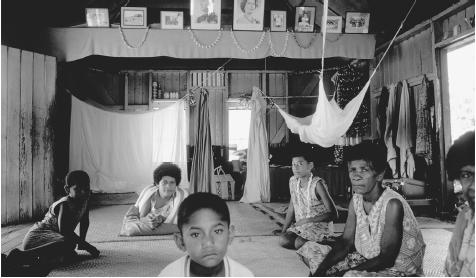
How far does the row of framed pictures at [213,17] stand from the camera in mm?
5121

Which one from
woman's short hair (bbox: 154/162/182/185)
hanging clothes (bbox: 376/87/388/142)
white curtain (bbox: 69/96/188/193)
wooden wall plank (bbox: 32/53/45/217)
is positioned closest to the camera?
woman's short hair (bbox: 154/162/182/185)

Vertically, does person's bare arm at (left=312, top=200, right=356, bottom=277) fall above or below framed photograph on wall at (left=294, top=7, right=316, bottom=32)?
below

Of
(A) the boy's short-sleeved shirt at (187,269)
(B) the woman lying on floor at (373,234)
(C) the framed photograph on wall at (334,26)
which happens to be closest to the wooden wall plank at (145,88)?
(C) the framed photograph on wall at (334,26)

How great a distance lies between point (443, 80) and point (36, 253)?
4.78 metres

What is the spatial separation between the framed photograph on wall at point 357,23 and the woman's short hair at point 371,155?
3.84 m

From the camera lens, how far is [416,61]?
5.56 meters

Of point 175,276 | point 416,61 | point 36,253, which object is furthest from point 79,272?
point 416,61

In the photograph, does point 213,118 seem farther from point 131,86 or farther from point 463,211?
point 463,211

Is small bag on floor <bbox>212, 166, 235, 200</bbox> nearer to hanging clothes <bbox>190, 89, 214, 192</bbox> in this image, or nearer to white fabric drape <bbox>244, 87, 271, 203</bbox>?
white fabric drape <bbox>244, 87, 271, 203</bbox>

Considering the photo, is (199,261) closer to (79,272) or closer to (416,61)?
(79,272)

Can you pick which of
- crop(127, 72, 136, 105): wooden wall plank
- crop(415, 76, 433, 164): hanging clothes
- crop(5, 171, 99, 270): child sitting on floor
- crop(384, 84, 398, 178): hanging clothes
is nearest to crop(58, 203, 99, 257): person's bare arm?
crop(5, 171, 99, 270): child sitting on floor

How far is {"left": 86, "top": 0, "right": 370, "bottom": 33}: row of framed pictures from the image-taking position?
202 inches

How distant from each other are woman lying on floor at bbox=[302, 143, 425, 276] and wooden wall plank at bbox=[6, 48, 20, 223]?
393cm

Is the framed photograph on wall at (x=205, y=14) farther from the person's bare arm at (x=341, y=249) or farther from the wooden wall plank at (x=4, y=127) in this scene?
the person's bare arm at (x=341, y=249)
